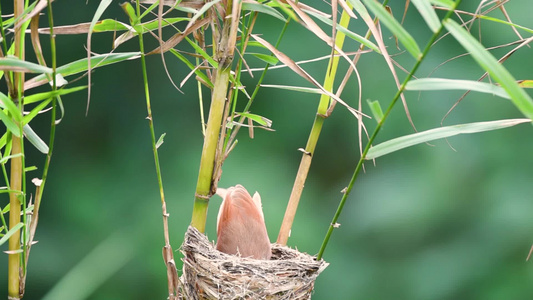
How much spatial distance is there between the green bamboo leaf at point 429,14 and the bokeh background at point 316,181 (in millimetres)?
1080

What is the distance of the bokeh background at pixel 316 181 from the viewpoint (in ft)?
5.08

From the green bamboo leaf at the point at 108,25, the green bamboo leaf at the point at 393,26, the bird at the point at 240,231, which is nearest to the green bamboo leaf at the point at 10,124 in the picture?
the green bamboo leaf at the point at 108,25

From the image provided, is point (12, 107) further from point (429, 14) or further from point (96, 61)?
point (429, 14)

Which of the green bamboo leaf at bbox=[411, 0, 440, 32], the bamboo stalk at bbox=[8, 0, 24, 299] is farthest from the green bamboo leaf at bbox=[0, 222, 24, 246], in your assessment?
the green bamboo leaf at bbox=[411, 0, 440, 32]

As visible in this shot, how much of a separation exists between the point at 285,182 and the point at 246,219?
85 cm

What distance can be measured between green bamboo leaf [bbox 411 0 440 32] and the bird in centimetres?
33

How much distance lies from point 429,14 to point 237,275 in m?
0.31

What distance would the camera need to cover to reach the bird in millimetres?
660

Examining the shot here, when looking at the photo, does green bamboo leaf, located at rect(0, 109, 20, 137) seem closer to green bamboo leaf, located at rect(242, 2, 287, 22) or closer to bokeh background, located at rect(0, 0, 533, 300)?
green bamboo leaf, located at rect(242, 2, 287, 22)

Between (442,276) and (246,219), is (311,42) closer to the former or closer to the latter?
(442,276)

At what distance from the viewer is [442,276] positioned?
1651 millimetres

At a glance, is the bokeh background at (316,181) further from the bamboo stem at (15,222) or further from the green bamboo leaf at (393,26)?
the green bamboo leaf at (393,26)

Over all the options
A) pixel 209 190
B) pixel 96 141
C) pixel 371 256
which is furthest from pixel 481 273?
pixel 209 190

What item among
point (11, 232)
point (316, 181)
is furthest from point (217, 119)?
point (316, 181)
